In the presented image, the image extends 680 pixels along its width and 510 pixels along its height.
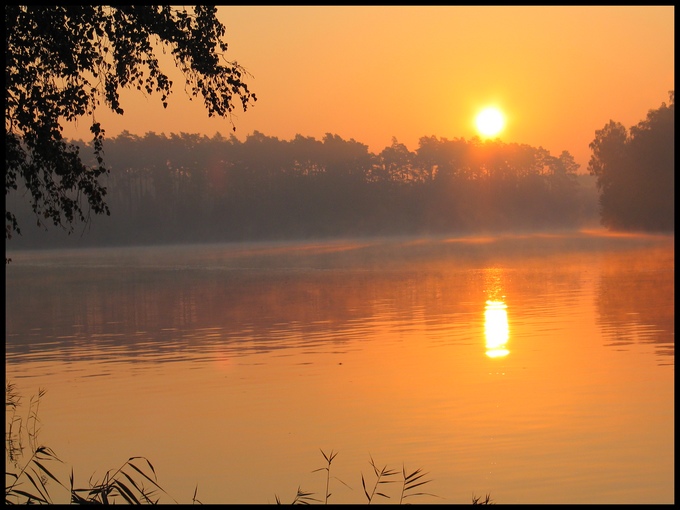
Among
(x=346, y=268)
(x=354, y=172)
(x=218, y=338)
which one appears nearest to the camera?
(x=218, y=338)

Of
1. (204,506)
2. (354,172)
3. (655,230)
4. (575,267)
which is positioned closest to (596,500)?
(204,506)

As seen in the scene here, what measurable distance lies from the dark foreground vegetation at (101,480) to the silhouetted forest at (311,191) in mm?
114232

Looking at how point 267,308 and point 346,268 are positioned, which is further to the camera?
point 346,268

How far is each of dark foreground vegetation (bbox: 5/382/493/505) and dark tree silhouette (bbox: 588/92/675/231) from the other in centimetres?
7570

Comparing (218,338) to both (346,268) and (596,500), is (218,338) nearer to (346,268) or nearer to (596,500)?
(596,500)

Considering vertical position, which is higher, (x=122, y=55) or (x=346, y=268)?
(x=122, y=55)

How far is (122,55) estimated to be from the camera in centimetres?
1162

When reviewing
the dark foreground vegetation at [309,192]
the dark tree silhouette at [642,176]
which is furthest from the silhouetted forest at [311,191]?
the dark tree silhouette at [642,176]

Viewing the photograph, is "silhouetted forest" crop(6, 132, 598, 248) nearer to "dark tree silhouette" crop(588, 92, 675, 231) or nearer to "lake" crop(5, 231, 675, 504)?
"dark tree silhouette" crop(588, 92, 675, 231)

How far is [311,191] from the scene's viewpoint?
141 meters

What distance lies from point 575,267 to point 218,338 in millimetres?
24635

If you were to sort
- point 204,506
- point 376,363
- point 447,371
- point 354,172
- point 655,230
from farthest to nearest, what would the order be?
point 354,172, point 655,230, point 376,363, point 447,371, point 204,506

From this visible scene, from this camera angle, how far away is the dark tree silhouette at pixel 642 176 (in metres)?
84.1

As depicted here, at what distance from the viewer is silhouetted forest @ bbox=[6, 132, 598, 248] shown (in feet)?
438
